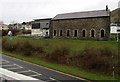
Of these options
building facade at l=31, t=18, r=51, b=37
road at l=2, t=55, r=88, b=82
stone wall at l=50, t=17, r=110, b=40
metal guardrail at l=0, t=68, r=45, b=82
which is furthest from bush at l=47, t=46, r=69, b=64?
building facade at l=31, t=18, r=51, b=37

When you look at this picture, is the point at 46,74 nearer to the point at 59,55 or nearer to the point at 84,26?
the point at 59,55

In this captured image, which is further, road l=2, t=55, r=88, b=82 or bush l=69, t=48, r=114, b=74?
bush l=69, t=48, r=114, b=74

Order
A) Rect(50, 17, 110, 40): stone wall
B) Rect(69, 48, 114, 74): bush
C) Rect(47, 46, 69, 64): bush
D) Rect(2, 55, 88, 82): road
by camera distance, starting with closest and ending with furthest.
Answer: Rect(2, 55, 88, 82): road → Rect(69, 48, 114, 74): bush → Rect(47, 46, 69, 64): bush → Rect(50, 17, 110, 40): stone wall

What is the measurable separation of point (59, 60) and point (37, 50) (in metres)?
7.27

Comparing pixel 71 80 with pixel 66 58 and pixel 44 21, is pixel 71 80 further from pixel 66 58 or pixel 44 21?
pixel 44 21

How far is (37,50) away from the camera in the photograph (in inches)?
1040

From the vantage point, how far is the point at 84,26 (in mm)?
40281

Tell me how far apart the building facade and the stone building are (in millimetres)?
8495

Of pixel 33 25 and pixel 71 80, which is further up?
pixel 33 25

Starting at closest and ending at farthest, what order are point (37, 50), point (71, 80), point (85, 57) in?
point (71, 80)
point (85, 57)
point (37, 50)

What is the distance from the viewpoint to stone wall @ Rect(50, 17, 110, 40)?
3672 cm

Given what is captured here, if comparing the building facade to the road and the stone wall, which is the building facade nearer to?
the stone wall

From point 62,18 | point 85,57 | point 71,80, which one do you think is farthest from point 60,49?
point 62,18

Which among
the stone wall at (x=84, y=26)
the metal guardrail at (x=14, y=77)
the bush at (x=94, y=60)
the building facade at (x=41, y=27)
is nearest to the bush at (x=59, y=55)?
the bush at (x=94, y=60)
